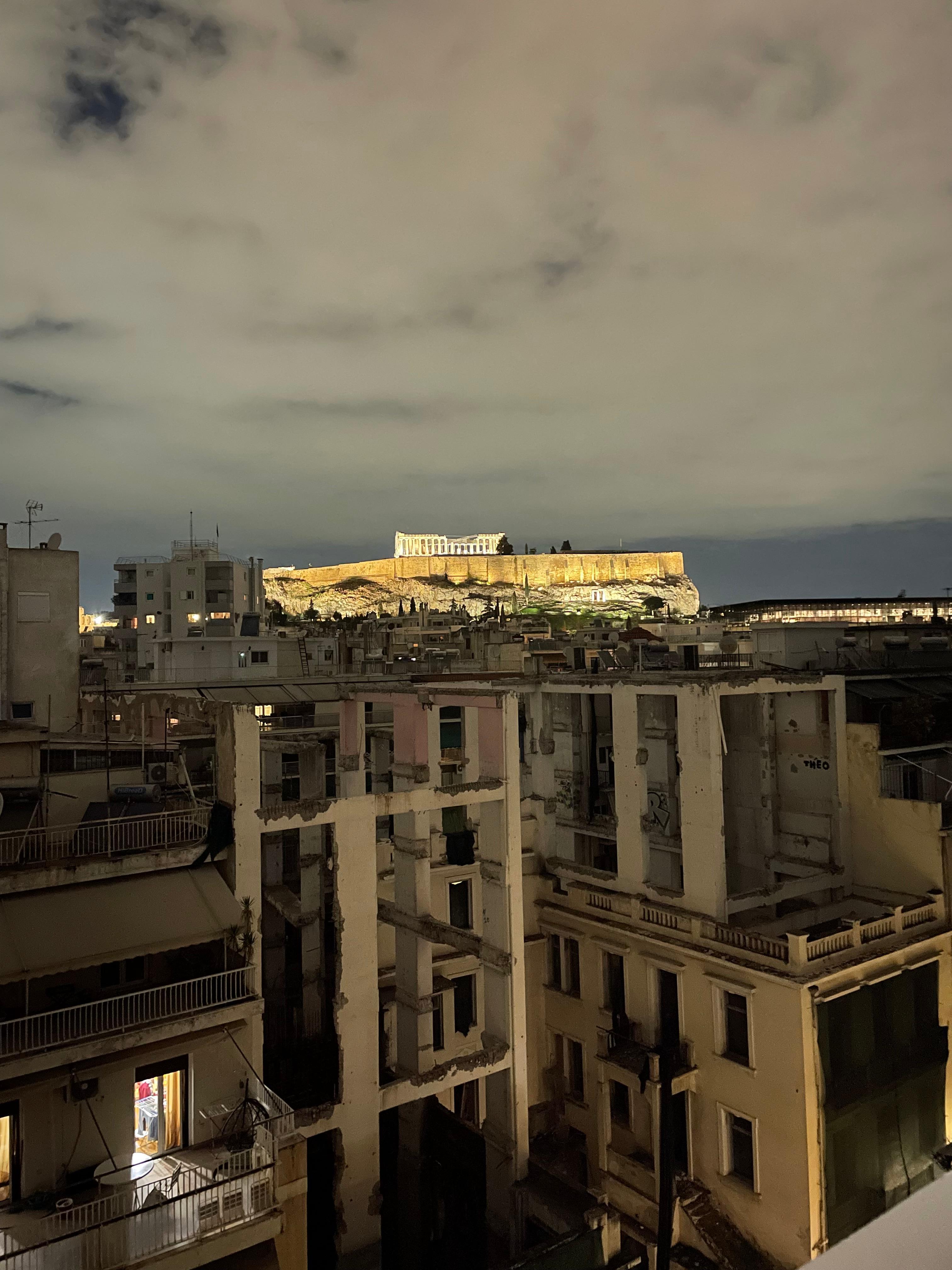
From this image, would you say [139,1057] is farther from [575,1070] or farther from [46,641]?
[46,641]

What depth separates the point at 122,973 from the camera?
43.1ft

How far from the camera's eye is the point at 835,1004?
1547cm

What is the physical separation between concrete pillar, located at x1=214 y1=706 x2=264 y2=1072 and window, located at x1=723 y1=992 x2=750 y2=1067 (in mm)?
9327

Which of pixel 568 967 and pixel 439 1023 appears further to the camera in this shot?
pixel 568 967

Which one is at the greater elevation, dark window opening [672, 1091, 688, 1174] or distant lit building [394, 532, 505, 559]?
distant lit building [394, 532, 505, 559]

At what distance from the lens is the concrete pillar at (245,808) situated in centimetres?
1288

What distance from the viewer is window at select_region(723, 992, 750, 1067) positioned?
16375 millimetres

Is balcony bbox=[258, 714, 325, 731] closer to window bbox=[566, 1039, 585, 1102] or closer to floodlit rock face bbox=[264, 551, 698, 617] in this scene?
window bbox=[566, 1039, 585, 1102]

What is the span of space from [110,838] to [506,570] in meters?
157

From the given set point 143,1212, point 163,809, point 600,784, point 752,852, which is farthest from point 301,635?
point 143,1212

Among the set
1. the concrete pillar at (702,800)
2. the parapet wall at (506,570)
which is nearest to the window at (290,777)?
the concrete pillar at (702,800)

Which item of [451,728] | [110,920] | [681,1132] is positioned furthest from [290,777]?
[681,1132]

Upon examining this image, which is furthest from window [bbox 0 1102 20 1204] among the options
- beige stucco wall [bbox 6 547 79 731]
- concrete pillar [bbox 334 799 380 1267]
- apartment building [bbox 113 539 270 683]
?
apartment building [bbox 113 539 270 683]

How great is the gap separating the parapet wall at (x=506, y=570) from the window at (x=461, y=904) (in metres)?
144
